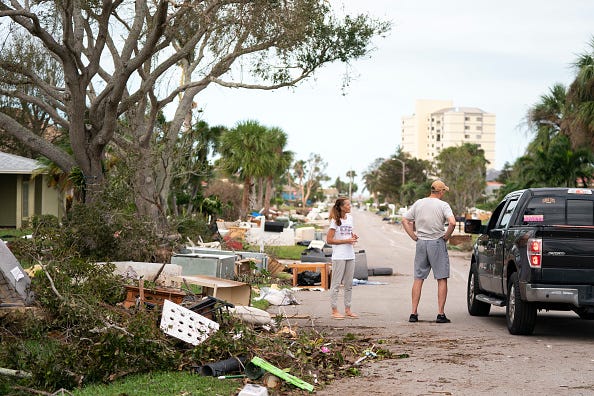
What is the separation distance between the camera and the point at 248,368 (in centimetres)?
834

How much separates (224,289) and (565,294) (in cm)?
477

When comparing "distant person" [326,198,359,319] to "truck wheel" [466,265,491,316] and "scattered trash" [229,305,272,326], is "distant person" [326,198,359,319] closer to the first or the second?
"truck wheel" [466,265,491,316]

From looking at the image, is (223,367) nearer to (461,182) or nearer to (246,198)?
(246,198)

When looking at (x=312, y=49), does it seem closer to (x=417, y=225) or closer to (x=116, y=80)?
(x=116, y=80)

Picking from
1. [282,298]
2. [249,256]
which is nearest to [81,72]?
[249,256]

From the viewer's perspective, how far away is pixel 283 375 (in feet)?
26.5

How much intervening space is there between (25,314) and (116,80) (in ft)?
33.3

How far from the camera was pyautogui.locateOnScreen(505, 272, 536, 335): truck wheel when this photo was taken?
11195 mm

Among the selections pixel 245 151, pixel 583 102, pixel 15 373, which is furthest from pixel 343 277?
pixel 245 151

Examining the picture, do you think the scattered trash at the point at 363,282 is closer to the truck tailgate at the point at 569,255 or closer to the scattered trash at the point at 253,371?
the truck tailgate at the point at 569,255

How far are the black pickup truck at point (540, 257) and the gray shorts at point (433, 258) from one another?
0.69m

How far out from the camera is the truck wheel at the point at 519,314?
1120 cm

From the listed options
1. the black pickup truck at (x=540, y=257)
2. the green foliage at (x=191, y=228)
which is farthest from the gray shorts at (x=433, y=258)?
the green foliage at (x=191, y=228)

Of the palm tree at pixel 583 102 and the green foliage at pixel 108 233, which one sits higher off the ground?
the palm tree at pixel 583 102
